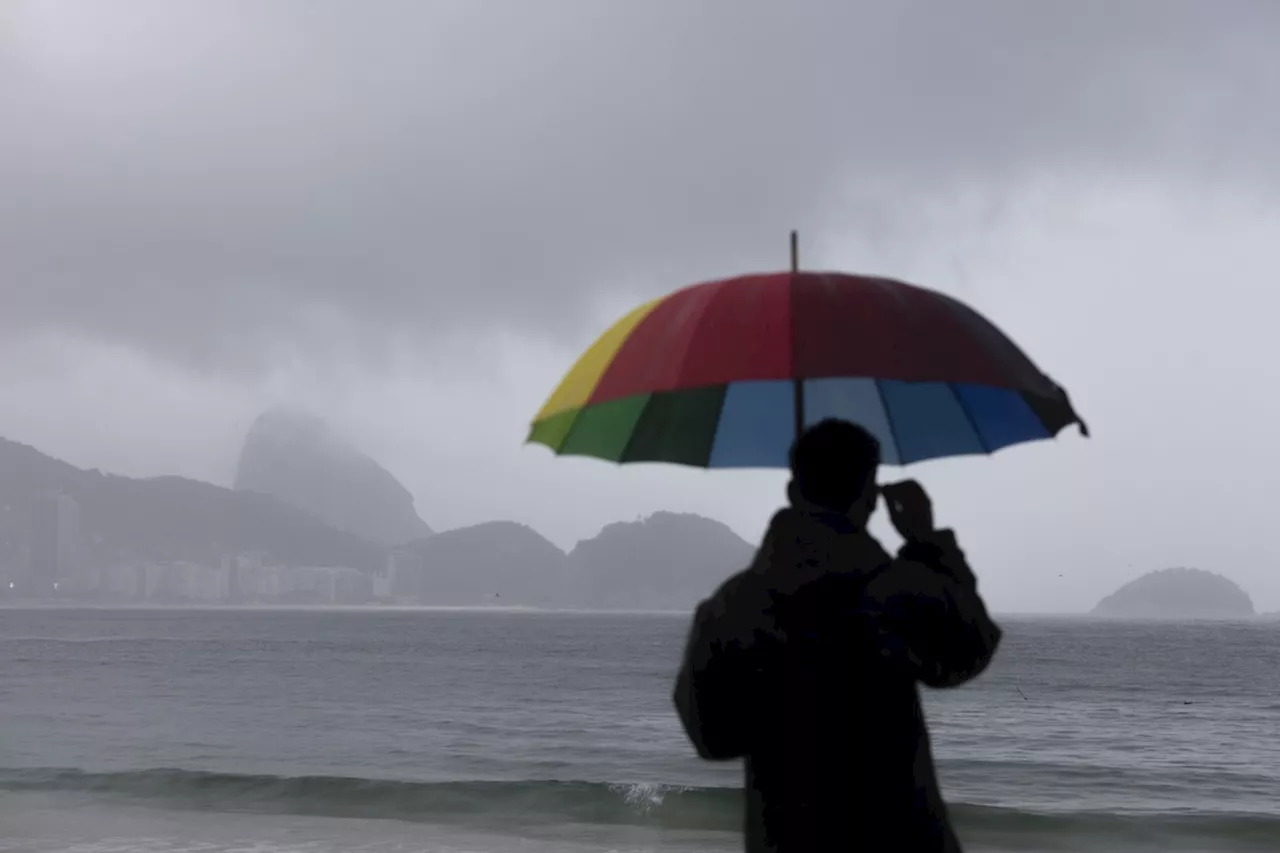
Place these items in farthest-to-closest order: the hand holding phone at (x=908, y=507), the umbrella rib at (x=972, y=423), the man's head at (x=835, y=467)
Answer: the umbrella rib at (x=972, y=423) < the hand holding phone at (x=908, y=507) < the man's head at (x=835, y=467)

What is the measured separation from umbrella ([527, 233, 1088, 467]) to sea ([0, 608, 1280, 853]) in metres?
12.2

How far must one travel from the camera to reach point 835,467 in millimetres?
2850

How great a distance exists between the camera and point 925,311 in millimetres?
3672

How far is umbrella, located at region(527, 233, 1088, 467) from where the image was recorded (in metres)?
3.48

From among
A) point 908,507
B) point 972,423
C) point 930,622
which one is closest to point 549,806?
point 972,423

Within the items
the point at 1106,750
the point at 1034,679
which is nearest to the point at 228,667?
the point at 1034,679

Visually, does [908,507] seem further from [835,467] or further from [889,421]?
[889,421]

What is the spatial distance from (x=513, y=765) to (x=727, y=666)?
25.2 m

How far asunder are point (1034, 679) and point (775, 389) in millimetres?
62898

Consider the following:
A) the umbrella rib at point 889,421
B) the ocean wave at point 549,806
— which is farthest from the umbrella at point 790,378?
the ocean wave at point 549,806

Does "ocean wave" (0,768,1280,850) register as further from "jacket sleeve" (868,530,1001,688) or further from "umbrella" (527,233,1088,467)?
"jacket sleeve" (868,530,1001,688)

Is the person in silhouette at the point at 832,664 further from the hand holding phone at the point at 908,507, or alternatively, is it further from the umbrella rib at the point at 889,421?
the umbrella rib at the point at 889,421

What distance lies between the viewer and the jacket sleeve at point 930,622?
9.00 feet

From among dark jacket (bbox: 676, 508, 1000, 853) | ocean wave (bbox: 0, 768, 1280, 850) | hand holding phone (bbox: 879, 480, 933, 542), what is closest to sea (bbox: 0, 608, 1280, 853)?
ocean wave (bbox: 0, 768, 1280, 850)
